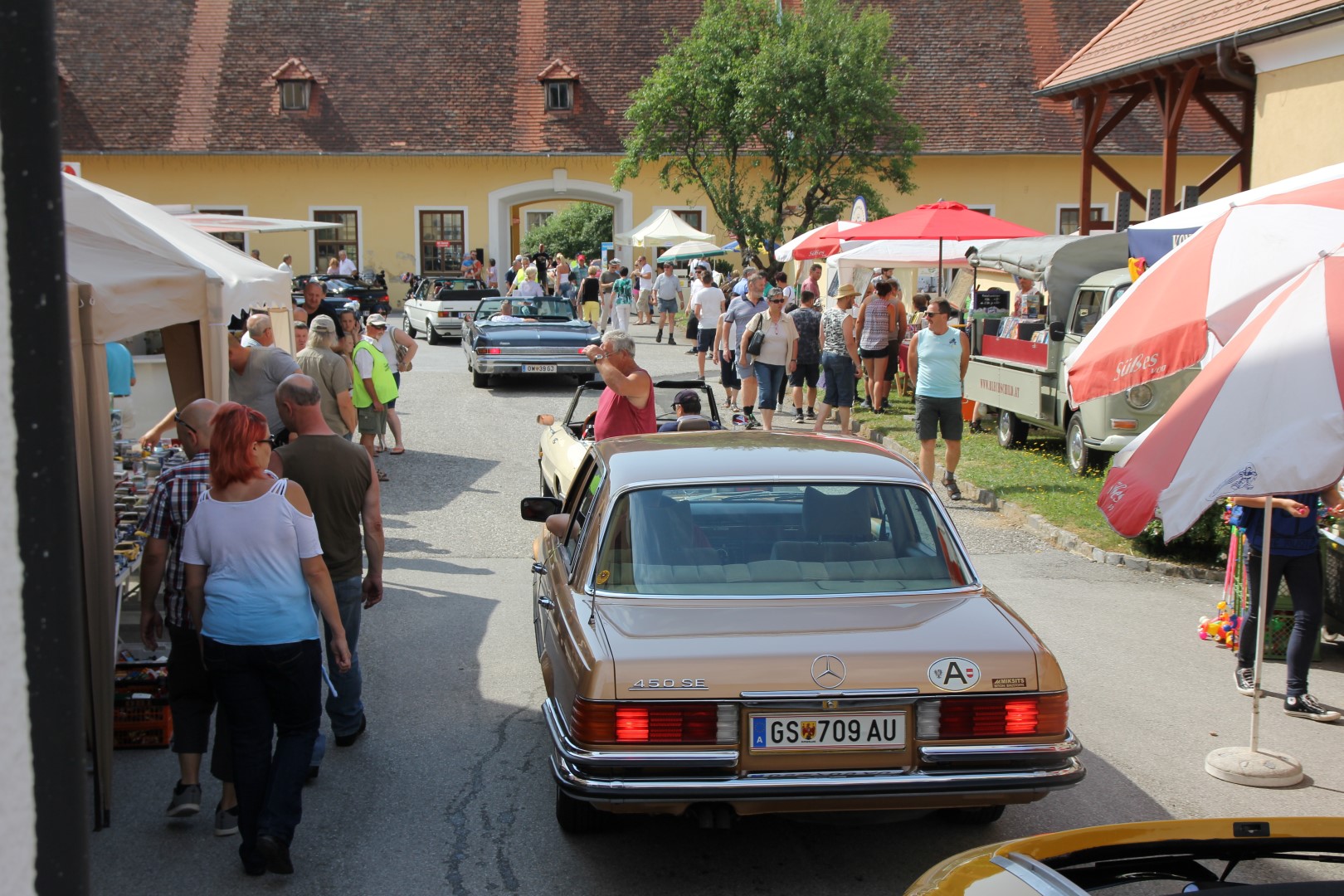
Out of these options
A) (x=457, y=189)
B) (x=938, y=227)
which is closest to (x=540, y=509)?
(x=938, y=227)

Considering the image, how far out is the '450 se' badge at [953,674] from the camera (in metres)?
4.14

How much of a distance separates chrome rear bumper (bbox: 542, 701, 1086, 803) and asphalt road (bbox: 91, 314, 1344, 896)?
1.03 ft

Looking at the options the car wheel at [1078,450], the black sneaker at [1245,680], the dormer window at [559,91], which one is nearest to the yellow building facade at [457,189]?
the dormer window at [559,91]

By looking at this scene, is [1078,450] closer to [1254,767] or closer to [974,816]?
[1254,767]

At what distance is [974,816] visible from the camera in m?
4.93

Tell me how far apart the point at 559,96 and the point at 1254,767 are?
36.1 meters

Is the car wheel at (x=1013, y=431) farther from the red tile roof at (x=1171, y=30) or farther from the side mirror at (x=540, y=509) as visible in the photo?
the side mirror at (x=540, y=509)

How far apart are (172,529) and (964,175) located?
3756 cm

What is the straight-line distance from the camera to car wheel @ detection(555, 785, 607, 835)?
4.73 meters

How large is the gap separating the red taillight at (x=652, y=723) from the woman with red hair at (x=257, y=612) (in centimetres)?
119

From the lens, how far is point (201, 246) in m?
8.59

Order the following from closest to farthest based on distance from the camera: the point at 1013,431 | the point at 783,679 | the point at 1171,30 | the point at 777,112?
the point at 783,679 → the point at 1013,431 → the point at 1171,30 → the point at 777,112

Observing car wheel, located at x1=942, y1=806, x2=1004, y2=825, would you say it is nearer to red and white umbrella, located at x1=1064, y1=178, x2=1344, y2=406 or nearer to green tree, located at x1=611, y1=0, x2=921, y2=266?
red and white umbrella, located at x1=1064, y1=178, x2=1344, y2=406

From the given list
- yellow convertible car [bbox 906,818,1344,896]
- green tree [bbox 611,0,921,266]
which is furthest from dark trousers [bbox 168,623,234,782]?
green tree [bbox 611,0,921,266]
